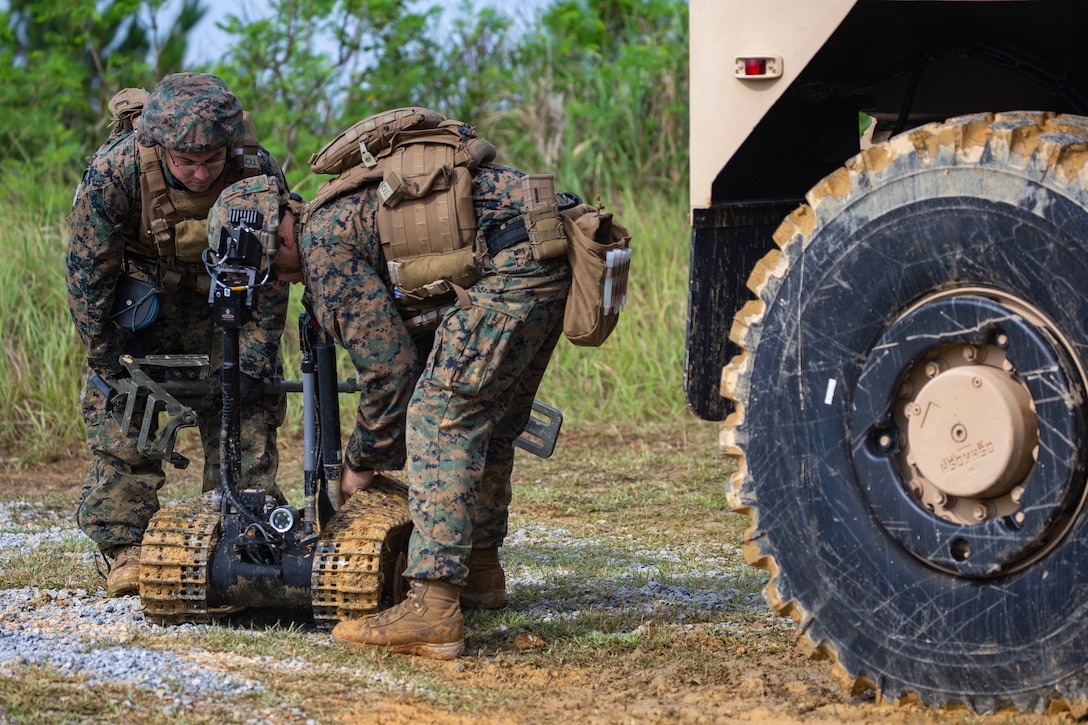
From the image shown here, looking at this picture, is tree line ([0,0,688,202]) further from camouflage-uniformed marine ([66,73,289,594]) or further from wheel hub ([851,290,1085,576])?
wheel hub ([851,290,1085,576])

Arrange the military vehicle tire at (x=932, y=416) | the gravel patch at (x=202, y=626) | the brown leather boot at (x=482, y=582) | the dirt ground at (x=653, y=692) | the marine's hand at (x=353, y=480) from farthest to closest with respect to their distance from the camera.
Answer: the brown leather boot at (x=482, y=582)
the marine's hand at (x=353, y=480)
the gravel patch at (x=202, y=626)
the dirt ground at (x=653, y=692)
the military vehicle tire at (x=932, y=416)

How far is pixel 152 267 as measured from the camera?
493cm

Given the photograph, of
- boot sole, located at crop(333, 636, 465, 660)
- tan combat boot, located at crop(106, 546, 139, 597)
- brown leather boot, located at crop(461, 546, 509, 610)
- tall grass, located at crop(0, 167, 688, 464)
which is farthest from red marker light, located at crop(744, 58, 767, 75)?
tall grass, located at crop(0, 167, 688, 464)

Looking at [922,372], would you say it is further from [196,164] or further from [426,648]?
[196,164]

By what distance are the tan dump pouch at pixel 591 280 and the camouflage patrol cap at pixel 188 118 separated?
4.49 feet

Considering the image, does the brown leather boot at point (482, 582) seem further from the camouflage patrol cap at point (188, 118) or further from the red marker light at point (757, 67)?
the red marker light at point (757, 67)

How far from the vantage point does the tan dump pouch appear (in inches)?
155

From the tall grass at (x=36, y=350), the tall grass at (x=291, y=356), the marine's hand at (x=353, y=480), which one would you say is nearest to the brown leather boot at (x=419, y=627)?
the marine's hand at (x=353, y=480)

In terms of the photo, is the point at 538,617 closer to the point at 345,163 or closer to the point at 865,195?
the point at 345,163

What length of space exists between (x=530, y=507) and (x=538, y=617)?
1902mm

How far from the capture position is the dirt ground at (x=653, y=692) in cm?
318

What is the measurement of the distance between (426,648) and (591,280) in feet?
3.95

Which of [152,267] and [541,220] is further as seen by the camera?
[152,267]

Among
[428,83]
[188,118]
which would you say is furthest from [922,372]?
[428,83]
